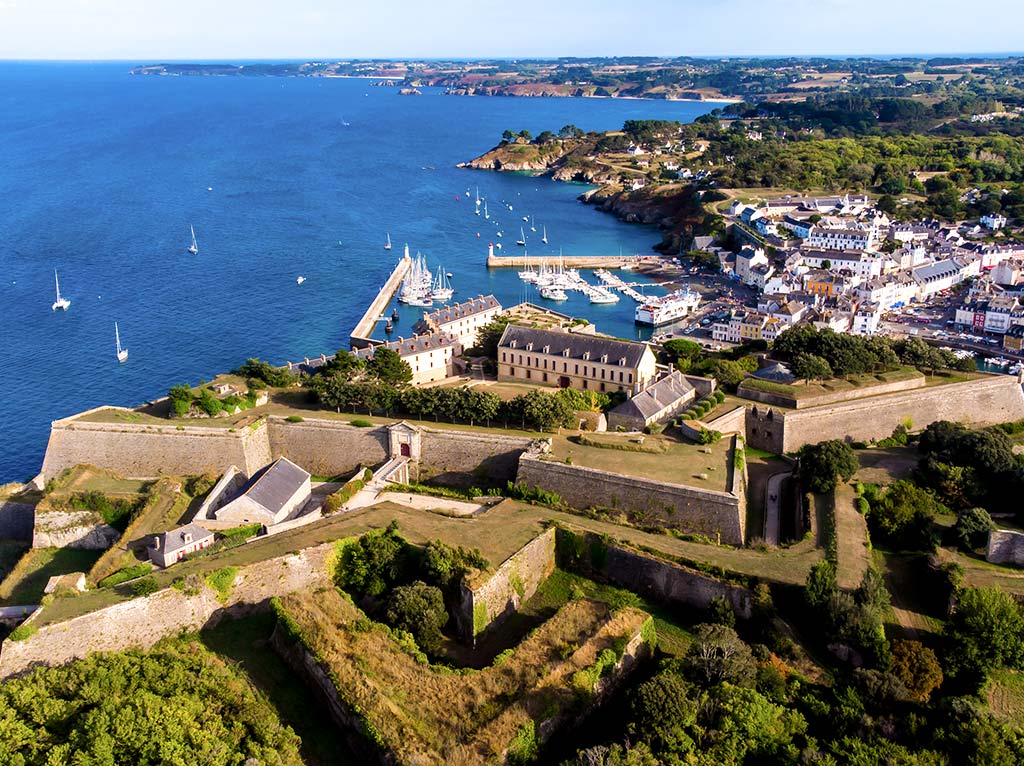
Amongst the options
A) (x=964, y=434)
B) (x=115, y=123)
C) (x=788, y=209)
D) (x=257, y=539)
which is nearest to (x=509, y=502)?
(x=257, y=539)

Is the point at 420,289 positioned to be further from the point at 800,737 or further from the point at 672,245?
the point at 800,737

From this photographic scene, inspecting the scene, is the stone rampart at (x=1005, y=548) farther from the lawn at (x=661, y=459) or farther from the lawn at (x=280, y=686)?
the lawn at (x=280, y=686)

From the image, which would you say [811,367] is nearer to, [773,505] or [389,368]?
[773,505]

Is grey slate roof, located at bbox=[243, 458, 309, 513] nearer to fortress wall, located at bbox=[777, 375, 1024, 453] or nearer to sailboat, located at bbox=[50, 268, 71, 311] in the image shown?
fortress wall, located at bbox=[777, 375, 1024, 453]

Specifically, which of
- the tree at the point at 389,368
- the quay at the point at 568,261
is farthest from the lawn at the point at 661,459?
the quay at the point at 568,261

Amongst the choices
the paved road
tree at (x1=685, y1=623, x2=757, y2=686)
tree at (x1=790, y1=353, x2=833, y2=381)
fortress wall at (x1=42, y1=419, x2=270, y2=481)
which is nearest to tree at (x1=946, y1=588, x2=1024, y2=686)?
tree at (x1=685, y1=623, x2=757, y2=686)
